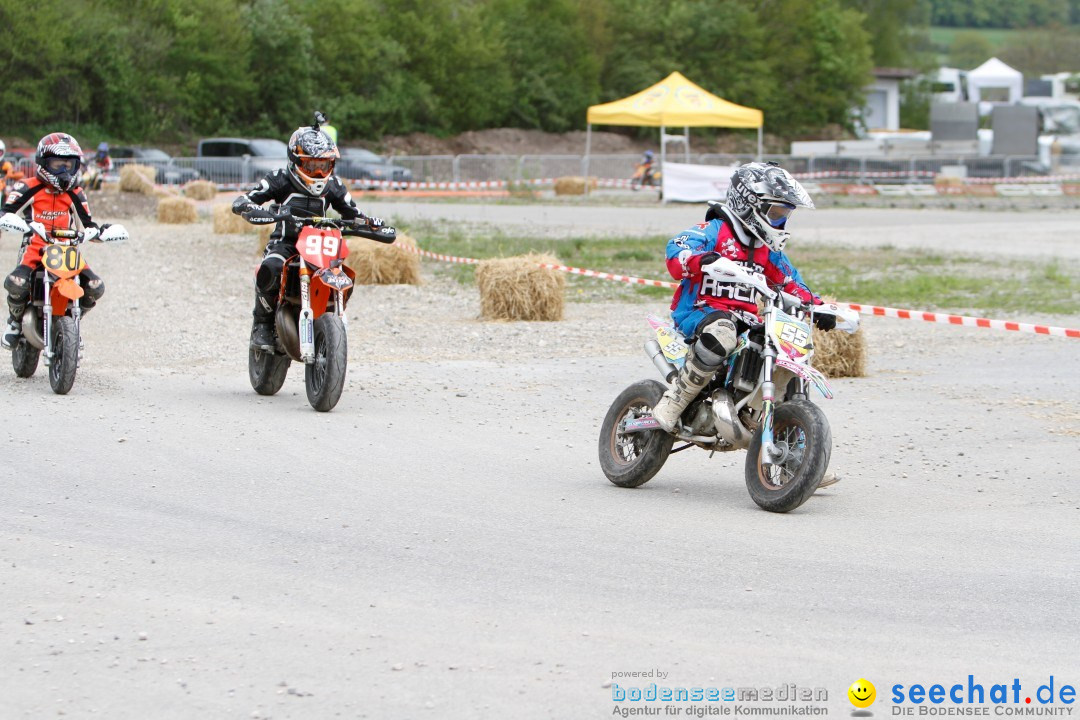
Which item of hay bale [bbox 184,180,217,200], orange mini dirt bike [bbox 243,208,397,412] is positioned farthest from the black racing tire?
hay bale [bbox 184,180,217,200]

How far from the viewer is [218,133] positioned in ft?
201

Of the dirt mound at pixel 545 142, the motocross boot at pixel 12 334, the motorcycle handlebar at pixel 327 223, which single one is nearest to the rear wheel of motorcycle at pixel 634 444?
the motorcycle handlebar at pixel 327 223

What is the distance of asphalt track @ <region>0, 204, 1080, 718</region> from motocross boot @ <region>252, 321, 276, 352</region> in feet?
1.28

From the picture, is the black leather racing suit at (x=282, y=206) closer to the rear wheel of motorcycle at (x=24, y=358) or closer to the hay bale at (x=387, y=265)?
the rear wheel of motorcycle at (x=24, y=358)

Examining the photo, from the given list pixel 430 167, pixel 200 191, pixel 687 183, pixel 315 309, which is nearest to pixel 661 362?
pixel 315 309

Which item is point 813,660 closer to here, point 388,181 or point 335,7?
point 388,181

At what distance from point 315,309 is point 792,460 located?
15.1 feet

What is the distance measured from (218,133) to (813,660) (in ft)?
193

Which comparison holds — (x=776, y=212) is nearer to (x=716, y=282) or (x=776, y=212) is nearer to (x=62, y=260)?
(x=716, y=282)

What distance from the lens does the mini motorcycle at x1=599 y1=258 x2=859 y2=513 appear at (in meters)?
7.31

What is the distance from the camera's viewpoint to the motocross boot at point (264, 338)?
436 inches

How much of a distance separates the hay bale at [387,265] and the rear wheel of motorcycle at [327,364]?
30.9ft

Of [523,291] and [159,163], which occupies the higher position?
[159,163]

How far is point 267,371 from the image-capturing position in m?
11.3
